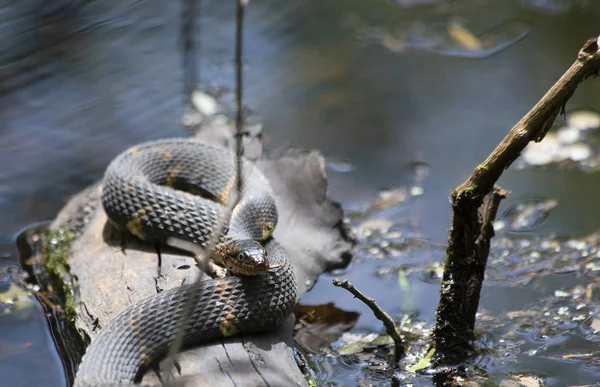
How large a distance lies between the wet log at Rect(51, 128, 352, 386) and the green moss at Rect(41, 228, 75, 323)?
0.08 meters

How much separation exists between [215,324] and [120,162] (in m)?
1.96

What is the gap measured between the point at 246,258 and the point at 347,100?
182 inches

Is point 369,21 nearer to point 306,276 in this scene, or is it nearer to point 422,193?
point 422,193

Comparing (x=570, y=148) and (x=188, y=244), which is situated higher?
(x=188, y=244)

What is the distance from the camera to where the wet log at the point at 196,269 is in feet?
13.0

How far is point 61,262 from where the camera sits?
216 inches

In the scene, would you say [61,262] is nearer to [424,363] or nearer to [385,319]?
[385,319]

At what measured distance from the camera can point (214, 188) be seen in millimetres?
5758

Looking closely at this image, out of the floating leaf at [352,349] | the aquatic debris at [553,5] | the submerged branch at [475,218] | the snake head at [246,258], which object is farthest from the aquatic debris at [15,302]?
the aquatic debris at [553,5]

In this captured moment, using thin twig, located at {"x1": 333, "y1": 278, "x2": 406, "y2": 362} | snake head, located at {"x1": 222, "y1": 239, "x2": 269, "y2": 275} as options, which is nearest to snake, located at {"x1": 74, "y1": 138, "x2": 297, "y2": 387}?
snake head, located at {"x1": 222, "y1": 239, "x2": 269, "y2": 275}

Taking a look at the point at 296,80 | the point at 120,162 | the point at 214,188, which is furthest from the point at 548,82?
the point at 120,162

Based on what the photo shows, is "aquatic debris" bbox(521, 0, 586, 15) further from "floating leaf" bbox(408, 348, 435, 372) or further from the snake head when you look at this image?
the snake head

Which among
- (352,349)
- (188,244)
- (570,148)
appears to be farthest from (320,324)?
(570,148)

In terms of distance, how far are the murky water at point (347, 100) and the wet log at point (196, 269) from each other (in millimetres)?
377
